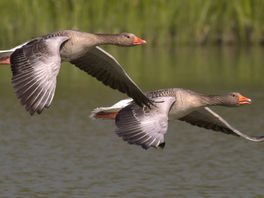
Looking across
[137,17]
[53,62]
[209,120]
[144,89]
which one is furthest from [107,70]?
[137,17]

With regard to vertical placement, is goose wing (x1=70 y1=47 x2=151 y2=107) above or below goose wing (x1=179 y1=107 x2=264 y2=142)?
above

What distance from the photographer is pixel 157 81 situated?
28.5m

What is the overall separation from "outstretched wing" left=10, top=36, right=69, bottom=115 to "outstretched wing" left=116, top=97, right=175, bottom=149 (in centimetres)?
122

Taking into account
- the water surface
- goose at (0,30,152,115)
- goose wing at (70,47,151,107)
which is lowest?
the water surface

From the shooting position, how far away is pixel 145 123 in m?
15.6

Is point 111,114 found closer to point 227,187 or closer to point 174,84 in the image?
point 227,187

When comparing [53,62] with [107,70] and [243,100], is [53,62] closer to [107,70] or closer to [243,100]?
[107,70]

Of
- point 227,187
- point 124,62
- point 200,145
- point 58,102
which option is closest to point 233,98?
point 227,187

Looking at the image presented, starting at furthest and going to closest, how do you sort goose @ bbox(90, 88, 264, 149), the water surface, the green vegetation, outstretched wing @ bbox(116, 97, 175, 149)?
the green vegetation → the water surface → goose @ bbox(90, 88, 264, 149) → outstretched wing @ bbox(116, 97, 175, 149)

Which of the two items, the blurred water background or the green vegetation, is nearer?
the blurred water background

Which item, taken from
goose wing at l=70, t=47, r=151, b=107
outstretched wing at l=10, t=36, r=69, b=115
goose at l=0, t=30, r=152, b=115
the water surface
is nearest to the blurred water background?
the water surface

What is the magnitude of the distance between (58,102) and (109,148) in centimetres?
528

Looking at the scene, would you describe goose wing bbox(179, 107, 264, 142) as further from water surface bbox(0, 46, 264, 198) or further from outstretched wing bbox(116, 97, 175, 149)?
outstretched wing bbox(116, 97, 175, 149)

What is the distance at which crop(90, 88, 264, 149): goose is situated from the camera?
50.1 ft
